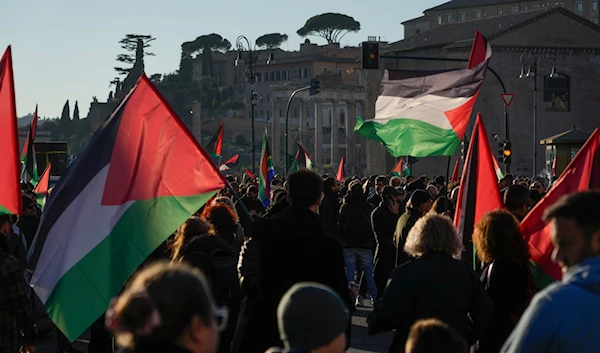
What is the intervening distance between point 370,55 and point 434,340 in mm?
20435

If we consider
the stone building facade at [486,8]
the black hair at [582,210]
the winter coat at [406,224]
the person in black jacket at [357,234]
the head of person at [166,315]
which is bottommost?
A: the person in black jacket at [357,234]

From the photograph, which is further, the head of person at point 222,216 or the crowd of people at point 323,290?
the head of person at point 222,216

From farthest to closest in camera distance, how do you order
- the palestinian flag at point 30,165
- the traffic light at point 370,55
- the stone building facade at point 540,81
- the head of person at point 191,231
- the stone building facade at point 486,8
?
1. the stone building facade at point 486,8
2. the stone building facade at point 540,81
3. the traffic light at point 370,55
4. the palestinian flag at point 30,165
5. the head of person at point 191,231

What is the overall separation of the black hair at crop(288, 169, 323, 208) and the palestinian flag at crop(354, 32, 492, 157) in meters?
5.34

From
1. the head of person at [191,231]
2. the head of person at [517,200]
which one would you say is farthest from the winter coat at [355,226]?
the head of person at [191,231]

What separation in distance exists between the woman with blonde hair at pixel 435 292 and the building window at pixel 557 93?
5741 cm

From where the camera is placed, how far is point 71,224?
20.7 feet

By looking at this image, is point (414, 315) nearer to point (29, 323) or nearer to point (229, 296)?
point (229, 296)

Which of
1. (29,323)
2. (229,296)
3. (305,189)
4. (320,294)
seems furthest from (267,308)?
(320,294)

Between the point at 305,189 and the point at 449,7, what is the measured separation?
102m

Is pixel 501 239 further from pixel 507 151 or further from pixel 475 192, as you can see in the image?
pixel 507 151

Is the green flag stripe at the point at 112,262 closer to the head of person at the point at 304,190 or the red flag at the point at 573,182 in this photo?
the head of person at the point at 304,190

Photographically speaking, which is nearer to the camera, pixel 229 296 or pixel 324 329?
pixel 324 329

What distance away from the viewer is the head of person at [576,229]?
3400 millimetres
